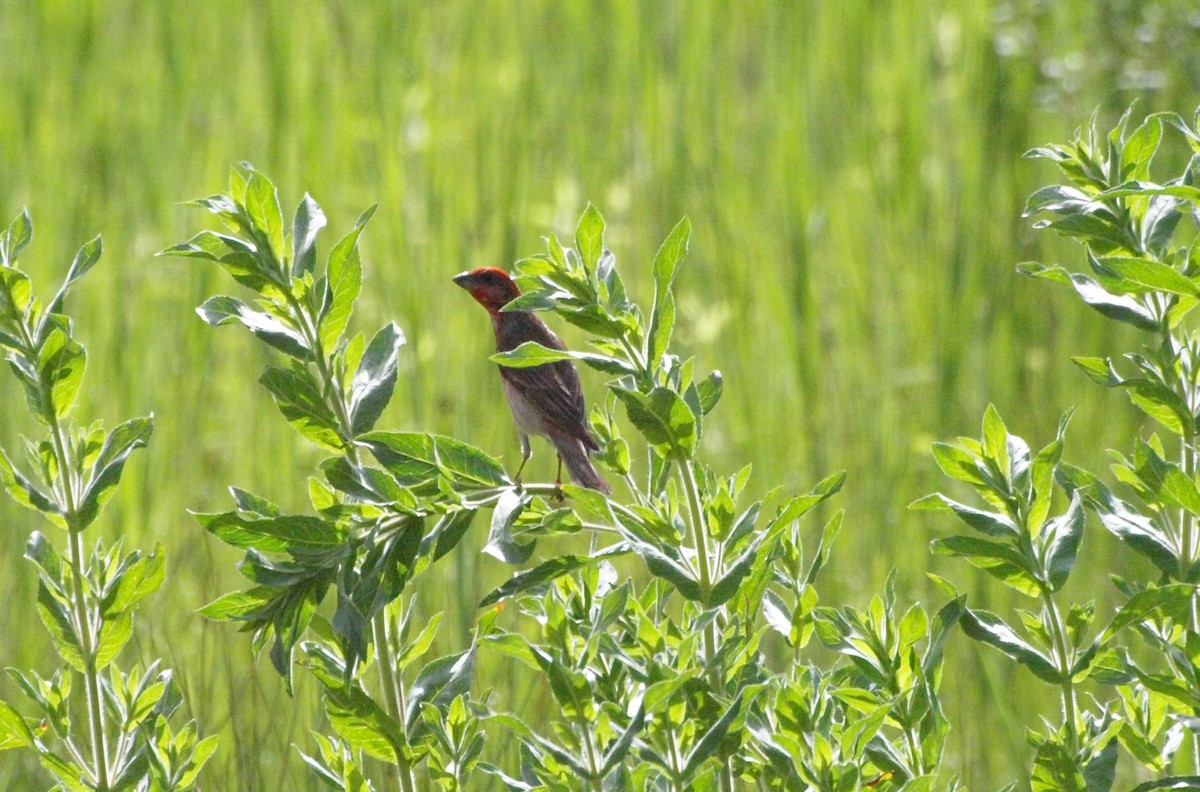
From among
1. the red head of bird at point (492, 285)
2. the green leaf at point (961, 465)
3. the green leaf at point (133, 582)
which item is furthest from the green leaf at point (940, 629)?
the red head of bird at point (492, 285)

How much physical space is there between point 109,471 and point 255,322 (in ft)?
0.76

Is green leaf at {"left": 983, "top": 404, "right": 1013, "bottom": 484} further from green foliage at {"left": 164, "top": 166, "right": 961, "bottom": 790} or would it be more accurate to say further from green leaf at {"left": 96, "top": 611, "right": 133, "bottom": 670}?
green leaf at {"left": 96, "top": 611, "right": 133, "bottom": 670}

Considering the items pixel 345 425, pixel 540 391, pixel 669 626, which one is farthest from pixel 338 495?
pixel 540 391

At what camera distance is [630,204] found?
15.4 feet

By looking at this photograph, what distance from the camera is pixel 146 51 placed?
5.54 metres

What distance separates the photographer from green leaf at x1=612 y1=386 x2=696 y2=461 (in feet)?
4.07

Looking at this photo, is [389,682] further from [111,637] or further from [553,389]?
[553,389]

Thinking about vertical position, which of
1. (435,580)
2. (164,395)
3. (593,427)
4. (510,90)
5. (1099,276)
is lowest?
(435,580)

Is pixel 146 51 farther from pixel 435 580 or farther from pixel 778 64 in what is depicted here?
pixel 435 580

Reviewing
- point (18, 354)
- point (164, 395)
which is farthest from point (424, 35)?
point (18, 354)

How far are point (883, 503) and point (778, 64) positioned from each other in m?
2.14

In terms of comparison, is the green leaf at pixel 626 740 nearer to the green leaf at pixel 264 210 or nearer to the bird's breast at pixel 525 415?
the green leaf at pixel 264 210

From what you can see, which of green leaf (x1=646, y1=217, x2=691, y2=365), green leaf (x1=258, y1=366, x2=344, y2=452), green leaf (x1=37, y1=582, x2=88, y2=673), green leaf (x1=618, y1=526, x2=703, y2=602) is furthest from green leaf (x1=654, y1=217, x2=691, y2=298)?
green leaf (x1=37, y1=582, x2=88, y2=673)

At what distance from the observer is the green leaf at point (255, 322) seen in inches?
50.7
